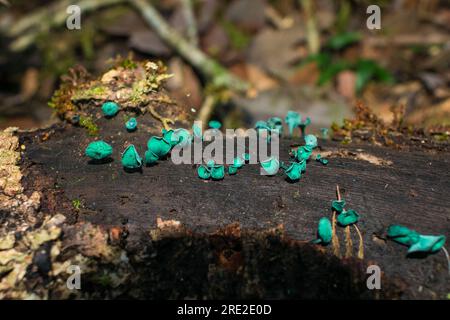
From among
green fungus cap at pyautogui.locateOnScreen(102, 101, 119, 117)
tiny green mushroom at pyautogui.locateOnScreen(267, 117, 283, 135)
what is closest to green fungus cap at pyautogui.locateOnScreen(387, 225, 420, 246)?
tiny green mushroom at pyautogui.locateOnScreen(267, 117, 283, 135)

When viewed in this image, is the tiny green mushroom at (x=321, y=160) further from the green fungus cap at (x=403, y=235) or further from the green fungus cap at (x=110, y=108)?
A: the green fungus cap at (x=110, y=108)

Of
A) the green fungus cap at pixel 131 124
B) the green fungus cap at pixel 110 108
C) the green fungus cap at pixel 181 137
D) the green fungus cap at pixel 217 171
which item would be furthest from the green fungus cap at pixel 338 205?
the green fungus cap at pixel 110 108

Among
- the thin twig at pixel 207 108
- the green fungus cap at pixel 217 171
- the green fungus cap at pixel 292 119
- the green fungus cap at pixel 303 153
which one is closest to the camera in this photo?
the green fungus cap at pixel 217 171

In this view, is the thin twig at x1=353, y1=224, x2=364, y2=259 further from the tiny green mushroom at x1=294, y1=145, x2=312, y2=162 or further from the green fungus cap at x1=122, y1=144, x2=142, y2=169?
the green fungus cap at x1=122, y1=144, x2=142, y2=169

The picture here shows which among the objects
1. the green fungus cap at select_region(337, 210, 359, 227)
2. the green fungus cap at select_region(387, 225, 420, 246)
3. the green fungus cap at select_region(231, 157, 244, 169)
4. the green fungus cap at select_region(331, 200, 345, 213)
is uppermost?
the green fungus cap at select_region(231, 157, 244, 169)

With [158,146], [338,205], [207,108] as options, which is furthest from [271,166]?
[207,108]
